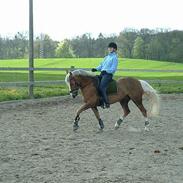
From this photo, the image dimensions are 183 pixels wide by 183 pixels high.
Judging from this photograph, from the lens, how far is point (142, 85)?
36.8 feet

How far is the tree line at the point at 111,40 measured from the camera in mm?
69375

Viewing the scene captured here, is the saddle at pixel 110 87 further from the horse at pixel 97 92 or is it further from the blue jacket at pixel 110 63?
the blue jacket at pixel 110 63

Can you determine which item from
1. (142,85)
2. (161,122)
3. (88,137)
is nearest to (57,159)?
(88,137)

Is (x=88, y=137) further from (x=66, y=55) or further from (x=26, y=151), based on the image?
(x=66, y=55)

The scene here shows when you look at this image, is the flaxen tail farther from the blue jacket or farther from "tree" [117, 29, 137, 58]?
"tree" [117, 29, 137, 58]

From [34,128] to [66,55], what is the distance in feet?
275

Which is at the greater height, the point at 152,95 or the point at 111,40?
the point at 111,40

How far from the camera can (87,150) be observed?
8016mm

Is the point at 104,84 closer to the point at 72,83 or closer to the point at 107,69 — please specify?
the point at 107,69

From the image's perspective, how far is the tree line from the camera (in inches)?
2731

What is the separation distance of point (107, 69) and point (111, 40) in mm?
73112

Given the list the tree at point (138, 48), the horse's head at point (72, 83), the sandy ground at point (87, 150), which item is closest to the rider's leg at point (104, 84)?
the horse's head at point (72, 83)

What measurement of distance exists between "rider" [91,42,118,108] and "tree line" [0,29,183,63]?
56.9 meters

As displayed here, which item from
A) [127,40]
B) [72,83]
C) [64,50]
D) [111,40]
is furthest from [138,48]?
[72,83]
